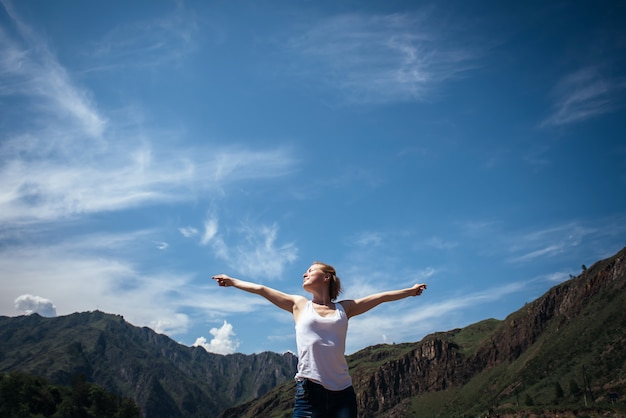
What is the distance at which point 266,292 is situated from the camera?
20.1 ft

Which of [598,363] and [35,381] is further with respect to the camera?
[598,363]

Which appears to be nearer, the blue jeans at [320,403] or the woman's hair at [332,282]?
the blue jeans at [320,403]

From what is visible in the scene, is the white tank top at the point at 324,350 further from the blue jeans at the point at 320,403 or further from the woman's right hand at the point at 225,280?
the woman's right hand at the point at 225,280

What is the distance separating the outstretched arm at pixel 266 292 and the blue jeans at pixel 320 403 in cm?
107

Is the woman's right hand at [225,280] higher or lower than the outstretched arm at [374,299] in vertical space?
higher

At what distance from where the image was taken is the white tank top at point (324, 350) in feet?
17.2

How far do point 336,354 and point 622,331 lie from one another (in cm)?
19377

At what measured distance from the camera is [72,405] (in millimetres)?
110000

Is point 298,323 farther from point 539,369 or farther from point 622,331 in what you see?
point 539,369

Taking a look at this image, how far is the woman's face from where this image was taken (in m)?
5.80

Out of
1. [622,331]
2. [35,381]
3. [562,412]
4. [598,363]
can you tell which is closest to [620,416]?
[562,412]

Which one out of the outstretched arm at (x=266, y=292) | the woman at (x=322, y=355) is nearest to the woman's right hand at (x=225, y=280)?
the outstretched arm at (x=266, y=292)

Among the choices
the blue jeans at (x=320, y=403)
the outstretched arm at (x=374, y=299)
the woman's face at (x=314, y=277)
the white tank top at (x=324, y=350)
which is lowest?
the blue jeans at (x=320, y=403)

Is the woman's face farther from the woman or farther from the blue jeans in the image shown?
the blue jeans
